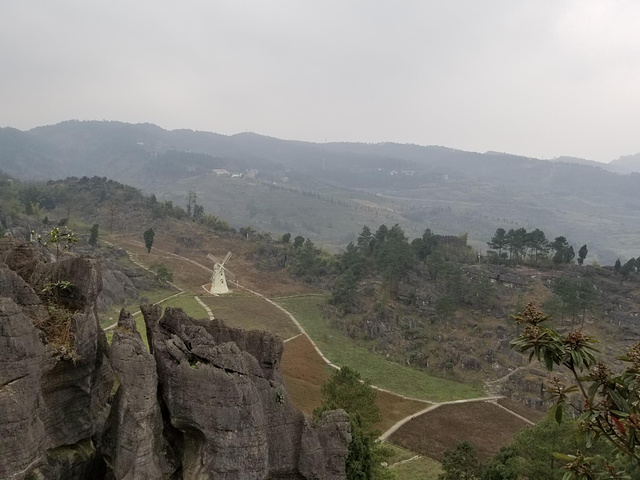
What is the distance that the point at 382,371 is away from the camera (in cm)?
5962

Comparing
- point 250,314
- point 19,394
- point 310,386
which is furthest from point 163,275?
point 19,394

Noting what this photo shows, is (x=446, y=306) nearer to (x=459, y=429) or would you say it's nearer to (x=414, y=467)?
(x=459, y=429)

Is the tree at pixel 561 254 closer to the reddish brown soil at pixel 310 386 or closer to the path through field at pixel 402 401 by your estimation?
the path through field at pixel 402 401

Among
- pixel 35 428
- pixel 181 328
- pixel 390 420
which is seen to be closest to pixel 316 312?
pixel 390 420

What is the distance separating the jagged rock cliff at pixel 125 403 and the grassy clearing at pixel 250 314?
43.7 meters

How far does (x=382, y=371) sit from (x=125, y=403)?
49145 millimetres

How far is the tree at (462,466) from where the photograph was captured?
1086 inches

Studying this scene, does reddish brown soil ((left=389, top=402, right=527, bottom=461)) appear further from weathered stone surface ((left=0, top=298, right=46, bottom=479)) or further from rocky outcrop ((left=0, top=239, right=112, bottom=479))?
weathered stone surface ((left=0, top=298, right=46, bottom=479))

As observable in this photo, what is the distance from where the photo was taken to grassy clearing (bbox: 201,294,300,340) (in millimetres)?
63469

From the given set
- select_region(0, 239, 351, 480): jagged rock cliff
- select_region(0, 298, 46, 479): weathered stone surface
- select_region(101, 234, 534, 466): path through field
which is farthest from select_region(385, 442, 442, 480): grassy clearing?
select_region(0, 298, 46, 479): weathered stone surface

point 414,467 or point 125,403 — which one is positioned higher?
point 125,403

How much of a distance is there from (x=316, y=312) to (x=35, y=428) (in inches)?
2695

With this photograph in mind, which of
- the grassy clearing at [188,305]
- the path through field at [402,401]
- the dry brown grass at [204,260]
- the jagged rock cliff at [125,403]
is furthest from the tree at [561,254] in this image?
the jagged rock cliff at [125,403]

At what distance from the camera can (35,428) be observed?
12.5m
